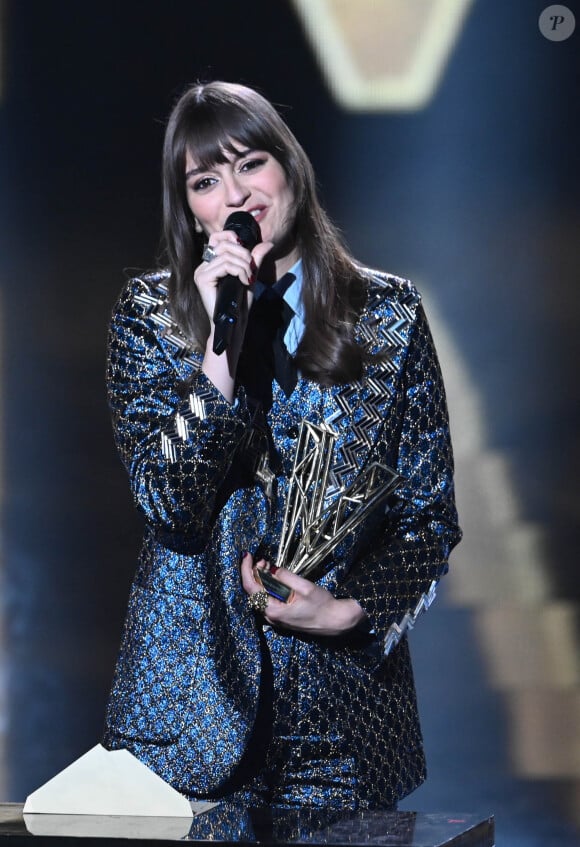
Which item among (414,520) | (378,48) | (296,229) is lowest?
(414,520)

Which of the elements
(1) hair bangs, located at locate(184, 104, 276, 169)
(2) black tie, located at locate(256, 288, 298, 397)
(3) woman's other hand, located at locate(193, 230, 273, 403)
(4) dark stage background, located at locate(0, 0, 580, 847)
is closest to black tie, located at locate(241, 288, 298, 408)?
(2) black tie, located at locate(256, 288, 298, 397)

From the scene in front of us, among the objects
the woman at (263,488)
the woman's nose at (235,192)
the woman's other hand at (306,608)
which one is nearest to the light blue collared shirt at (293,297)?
the woman at (263,488)

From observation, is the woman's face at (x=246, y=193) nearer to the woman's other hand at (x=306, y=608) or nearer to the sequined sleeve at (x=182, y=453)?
the sequined sleeve at (x=182, y=453)

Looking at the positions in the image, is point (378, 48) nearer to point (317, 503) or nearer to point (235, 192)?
point (235, 192)

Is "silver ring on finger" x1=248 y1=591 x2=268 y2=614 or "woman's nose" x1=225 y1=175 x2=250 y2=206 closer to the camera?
"silver ring on finger" x1=248 y1=591 x2=268 y2=614

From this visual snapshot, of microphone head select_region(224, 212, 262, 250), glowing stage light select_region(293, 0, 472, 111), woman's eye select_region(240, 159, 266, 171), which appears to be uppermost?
glowing stage light select_region(293, 0, 472, 111)

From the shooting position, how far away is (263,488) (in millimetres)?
1692

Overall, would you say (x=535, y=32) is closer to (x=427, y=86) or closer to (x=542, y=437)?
(x=427, y=86)

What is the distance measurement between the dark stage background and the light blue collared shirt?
1151 millimetres

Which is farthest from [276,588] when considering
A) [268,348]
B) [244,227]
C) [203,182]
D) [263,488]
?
[203,182]

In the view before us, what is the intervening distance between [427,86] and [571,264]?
0.52m

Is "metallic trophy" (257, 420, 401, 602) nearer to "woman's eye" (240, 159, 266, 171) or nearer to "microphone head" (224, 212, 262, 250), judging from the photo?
"microphone head" (224, 212, 262, 250)

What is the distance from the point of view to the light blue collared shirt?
1.81 meters

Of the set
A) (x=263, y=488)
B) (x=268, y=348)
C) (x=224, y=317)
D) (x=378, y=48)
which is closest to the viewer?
(x=224, y=317)
